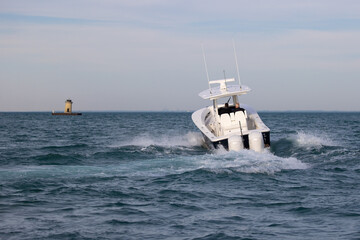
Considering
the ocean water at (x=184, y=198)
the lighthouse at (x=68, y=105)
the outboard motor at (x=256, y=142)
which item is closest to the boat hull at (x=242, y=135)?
the outboard motor at (x=256, y=142)

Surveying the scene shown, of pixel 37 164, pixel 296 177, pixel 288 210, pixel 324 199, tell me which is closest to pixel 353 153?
pixel 296 177

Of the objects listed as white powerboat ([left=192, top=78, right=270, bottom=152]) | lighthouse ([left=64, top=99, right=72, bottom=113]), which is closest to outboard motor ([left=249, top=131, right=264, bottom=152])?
white powerboat ([left=192, top=78, right=270, bottom=152])

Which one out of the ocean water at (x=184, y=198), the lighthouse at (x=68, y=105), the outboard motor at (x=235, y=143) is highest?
the lighthouse at (x=68, y=105)

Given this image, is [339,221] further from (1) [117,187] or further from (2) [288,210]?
(1) [117,187]

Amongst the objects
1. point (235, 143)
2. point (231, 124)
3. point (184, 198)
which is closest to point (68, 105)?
point (231, 124)

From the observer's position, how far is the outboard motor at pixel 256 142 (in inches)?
720

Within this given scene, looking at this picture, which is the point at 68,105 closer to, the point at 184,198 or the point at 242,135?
the point at 242,135

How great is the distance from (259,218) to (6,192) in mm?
6315

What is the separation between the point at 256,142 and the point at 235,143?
34.0 inches

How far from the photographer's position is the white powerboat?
60.4ft

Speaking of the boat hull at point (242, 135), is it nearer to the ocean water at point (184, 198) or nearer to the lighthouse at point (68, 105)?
the ocean water at point (184, 198)

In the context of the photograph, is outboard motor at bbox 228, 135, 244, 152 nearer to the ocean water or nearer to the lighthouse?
the ocean water

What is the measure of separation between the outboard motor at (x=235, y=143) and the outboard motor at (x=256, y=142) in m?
0.40

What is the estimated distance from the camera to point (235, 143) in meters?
18.1
